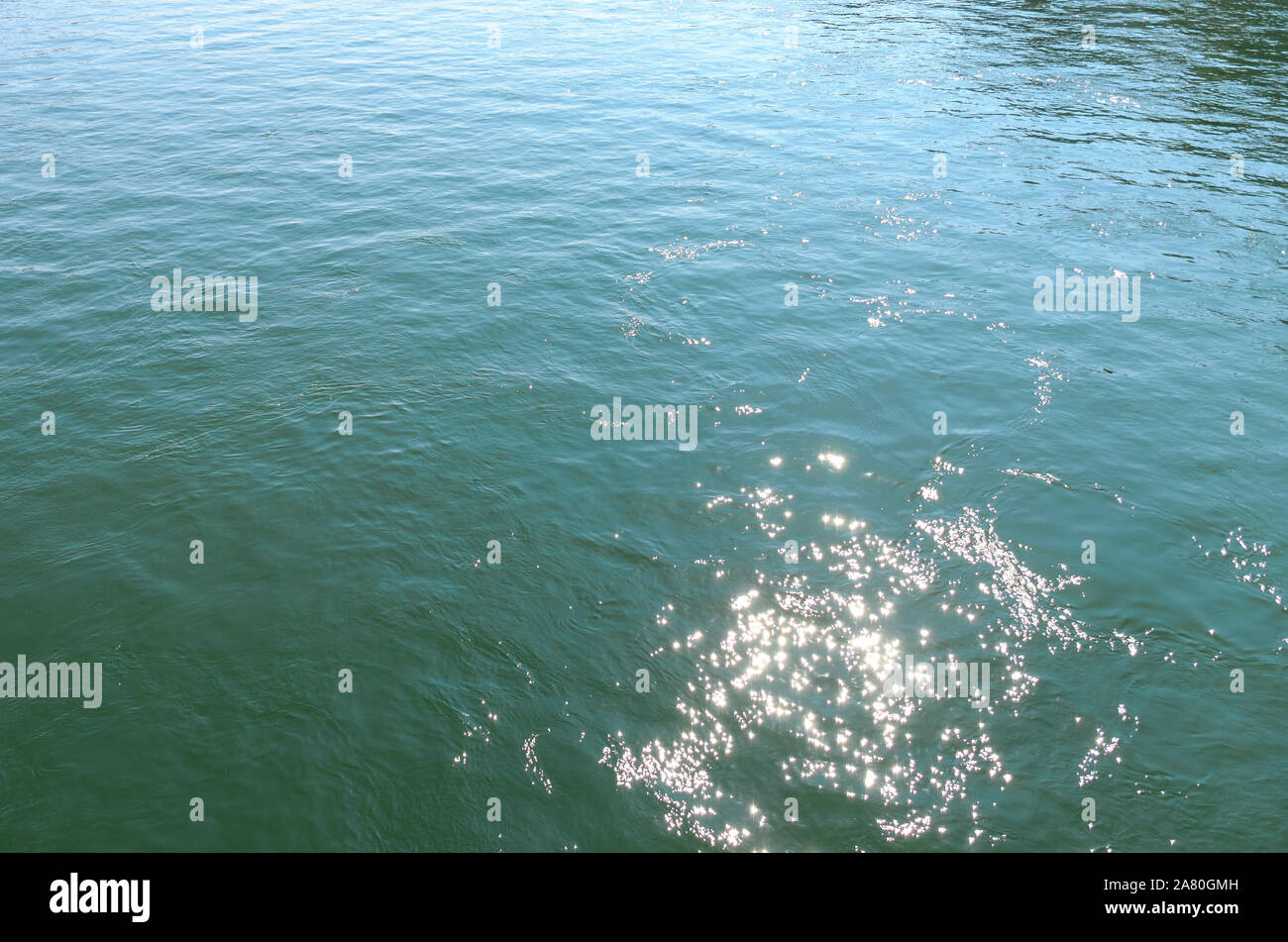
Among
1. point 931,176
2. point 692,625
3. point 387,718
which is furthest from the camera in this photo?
point 931,176

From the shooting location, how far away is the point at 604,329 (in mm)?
21797

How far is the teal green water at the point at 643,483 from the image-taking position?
39.3 ft

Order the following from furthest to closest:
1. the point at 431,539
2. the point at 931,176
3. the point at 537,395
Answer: the point at 931,176, the point at 537,395, the point at 431,539

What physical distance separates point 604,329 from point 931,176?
50.0ft

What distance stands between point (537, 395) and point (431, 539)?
4890 millimetres

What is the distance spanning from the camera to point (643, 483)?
17.1 meters

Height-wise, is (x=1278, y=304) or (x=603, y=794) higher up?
(x=1278, y=304)

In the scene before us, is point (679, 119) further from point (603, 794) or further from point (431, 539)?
point (603, 794)

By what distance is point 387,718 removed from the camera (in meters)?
12.8

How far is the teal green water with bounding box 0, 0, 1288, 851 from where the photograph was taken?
39.3 ft

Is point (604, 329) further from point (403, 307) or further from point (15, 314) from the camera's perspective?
point (15, 314)
